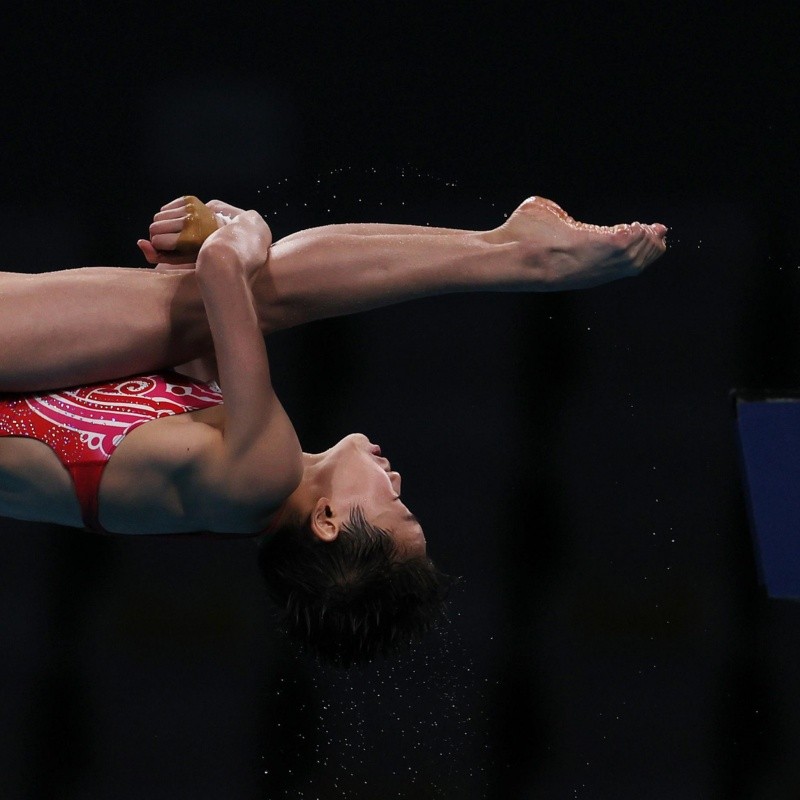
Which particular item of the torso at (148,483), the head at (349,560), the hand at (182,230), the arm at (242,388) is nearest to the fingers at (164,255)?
the hand at (182,230)

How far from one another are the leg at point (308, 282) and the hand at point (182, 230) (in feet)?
0.12

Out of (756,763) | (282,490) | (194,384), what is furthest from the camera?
(756,763)

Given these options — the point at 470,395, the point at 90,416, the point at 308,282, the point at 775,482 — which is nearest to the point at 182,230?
the point at 308,282

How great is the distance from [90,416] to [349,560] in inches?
18.8

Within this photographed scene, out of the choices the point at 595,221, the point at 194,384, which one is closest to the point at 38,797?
the point at 194,384

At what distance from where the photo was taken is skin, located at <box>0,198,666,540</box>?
1.79 m

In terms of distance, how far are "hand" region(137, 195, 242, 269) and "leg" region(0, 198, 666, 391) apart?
0.12ft

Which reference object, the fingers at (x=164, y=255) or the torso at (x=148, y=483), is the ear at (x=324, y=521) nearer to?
the torso at (x=148, y=483)

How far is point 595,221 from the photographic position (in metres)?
3.24

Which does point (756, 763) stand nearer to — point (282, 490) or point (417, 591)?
point (417, 591)

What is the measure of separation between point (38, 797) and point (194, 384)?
190cm

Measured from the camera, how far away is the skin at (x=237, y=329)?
70.4 inches

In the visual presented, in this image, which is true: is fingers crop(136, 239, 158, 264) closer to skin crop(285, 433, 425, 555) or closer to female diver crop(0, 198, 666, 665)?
female diver crop(0, 198, 666, 665)

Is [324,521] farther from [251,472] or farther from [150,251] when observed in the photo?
[150,251]
